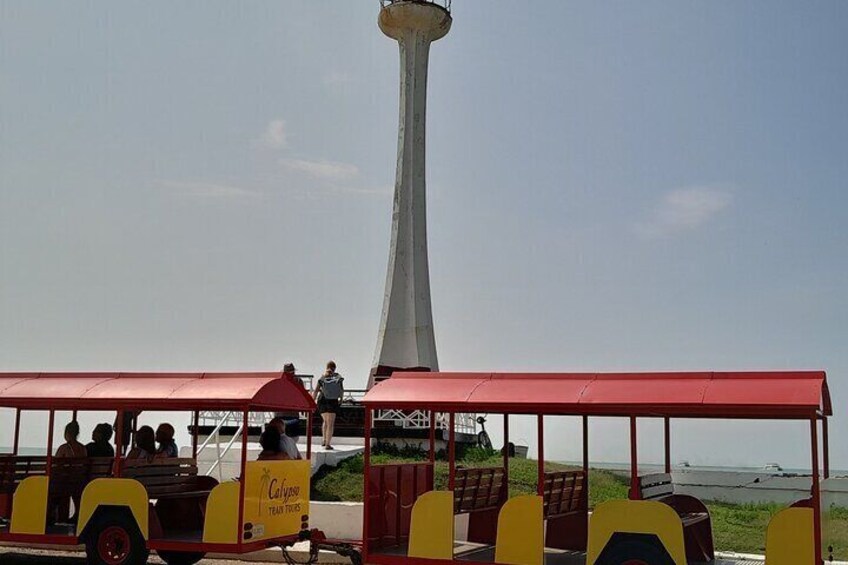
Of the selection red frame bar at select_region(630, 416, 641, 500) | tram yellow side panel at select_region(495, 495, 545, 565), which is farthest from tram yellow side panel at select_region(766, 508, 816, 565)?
tram yellow side panel at select_region(495, 495, 545, 565)

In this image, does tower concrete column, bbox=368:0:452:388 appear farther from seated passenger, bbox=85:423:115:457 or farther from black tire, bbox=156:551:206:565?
black tire, bbox=156:551:206:565

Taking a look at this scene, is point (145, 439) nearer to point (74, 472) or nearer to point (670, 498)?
point (74, 472)

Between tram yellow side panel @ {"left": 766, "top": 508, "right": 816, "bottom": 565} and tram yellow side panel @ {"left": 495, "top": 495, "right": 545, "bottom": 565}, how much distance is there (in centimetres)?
210

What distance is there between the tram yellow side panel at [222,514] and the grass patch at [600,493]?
556 centimetres

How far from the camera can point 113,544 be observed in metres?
11.2

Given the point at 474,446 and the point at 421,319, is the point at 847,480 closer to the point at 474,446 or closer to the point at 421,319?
the point at 474,446

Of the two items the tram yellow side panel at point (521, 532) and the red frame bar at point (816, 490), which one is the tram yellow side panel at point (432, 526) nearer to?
the tram yellow side panel at point (521, 532)

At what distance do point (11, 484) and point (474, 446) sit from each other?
37.8 ft

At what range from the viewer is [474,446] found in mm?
22156

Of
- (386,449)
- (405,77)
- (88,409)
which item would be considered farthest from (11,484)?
(405,77)

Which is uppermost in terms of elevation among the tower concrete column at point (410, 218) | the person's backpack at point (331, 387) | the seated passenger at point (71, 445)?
the tower concrete column at point (410, 218)

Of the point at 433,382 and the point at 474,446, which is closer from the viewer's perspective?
the point at 433,382

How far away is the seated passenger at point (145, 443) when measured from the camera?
40.7 ft

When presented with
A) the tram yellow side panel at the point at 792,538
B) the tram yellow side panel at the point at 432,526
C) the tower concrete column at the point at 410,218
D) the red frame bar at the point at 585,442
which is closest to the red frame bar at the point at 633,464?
the tram yellow side panel at the point at 792,538
